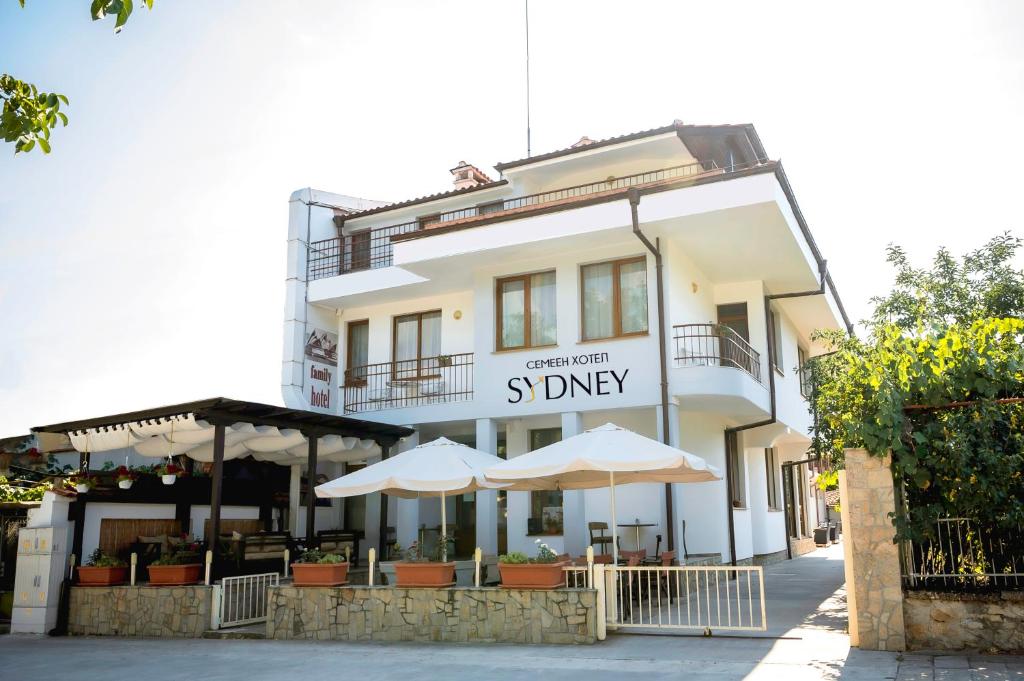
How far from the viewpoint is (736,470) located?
1892 cm

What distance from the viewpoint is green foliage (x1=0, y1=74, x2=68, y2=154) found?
589 cm

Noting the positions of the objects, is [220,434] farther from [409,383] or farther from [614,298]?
[614,298]

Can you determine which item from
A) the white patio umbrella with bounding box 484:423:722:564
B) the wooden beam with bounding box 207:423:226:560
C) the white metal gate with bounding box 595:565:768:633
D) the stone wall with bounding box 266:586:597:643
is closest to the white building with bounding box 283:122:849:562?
the white metal gate with bounding box 595:565:768:633

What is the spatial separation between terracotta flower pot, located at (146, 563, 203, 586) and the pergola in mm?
626

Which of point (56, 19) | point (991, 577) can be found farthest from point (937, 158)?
point (56, 19)

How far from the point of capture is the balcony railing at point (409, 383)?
17594mm

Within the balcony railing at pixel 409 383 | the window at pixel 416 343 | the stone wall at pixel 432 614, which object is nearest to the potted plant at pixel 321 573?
the stone wall at pixel 432 614

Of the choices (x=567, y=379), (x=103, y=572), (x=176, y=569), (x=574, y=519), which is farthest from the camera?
(x=567, y=379)

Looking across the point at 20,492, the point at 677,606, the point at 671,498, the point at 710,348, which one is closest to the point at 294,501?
the point at 20,492

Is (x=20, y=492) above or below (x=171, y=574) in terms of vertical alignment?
above

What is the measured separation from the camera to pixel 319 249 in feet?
66.2

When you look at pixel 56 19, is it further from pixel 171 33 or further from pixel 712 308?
pixel 712 308

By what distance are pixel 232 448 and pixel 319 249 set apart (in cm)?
636

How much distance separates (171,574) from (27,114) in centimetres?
854
